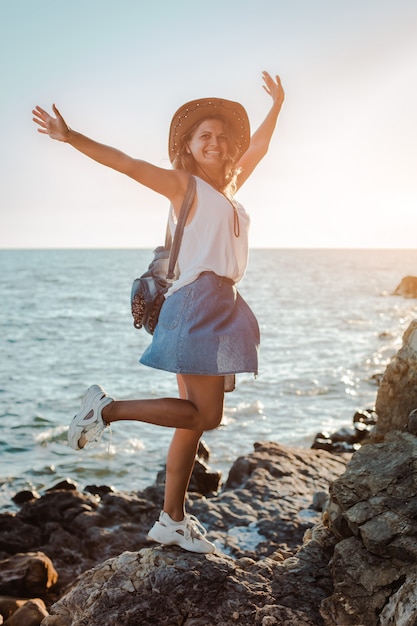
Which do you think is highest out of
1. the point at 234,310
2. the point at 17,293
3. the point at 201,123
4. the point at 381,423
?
the point at 201,123

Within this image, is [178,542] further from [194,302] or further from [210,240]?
[210,240]

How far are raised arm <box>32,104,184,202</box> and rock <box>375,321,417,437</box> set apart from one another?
2221 millimetres

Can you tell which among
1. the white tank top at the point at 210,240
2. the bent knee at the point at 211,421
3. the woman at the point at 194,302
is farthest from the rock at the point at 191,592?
the white tank top at the point at 210,240

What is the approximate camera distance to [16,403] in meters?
16.2

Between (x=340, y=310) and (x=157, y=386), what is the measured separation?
27202 millimetres

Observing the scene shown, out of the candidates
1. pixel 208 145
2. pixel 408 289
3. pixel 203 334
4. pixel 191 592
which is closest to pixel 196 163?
pixel 208 145

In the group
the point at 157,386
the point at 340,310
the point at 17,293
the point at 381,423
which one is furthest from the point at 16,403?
the point at 17,293

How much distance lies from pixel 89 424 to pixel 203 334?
31.5 inches

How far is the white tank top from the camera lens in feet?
12.1

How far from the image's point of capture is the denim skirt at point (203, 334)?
143 inches

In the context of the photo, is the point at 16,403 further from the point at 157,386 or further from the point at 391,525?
the point at 391,525

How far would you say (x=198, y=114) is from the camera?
3846 mm

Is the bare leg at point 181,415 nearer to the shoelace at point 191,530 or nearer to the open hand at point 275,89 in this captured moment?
the shoelace at point 191,530

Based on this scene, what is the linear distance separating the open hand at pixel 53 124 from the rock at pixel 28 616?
3856 millimetres
